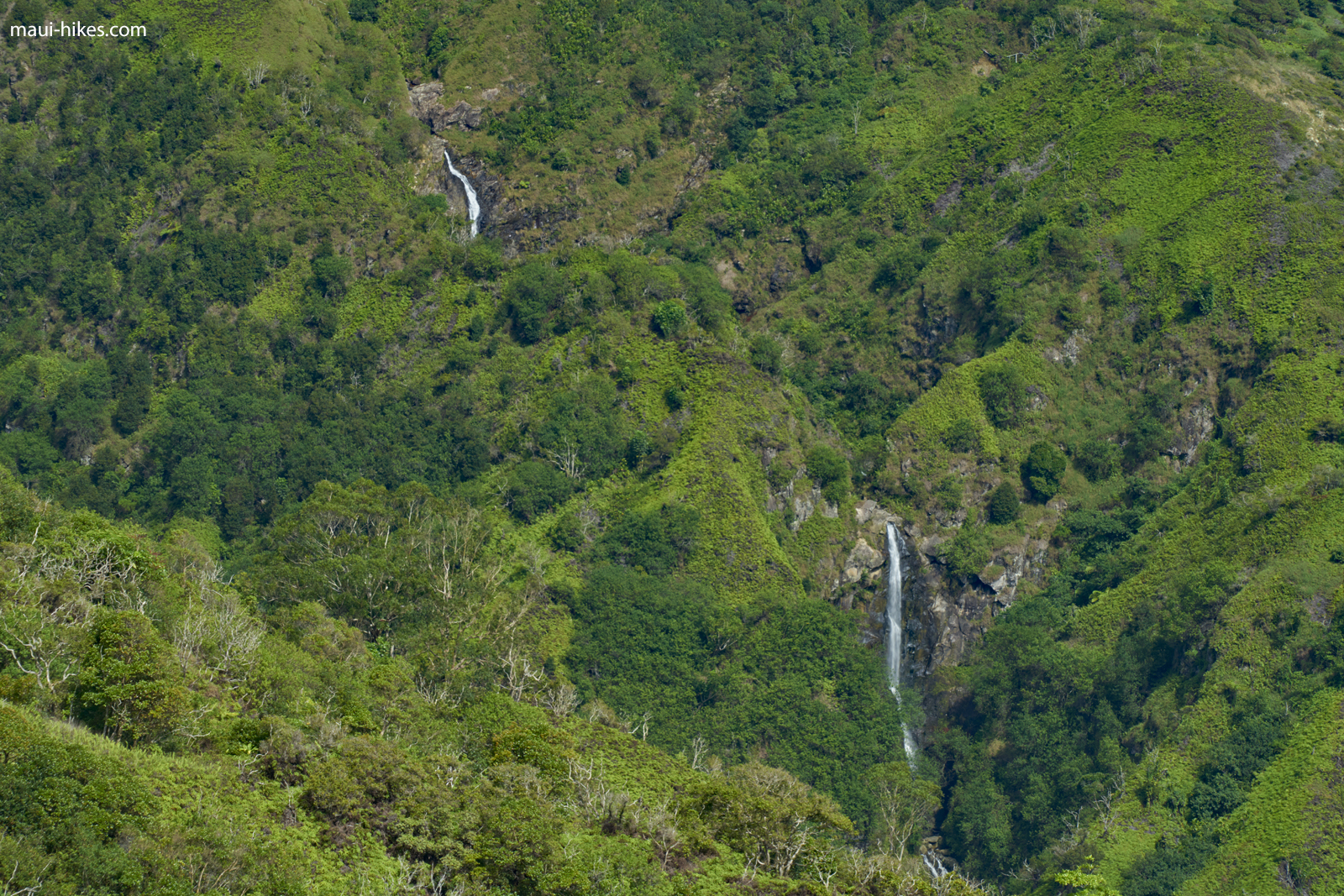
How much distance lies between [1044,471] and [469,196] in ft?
153

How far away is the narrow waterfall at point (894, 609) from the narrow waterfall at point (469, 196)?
38.2m

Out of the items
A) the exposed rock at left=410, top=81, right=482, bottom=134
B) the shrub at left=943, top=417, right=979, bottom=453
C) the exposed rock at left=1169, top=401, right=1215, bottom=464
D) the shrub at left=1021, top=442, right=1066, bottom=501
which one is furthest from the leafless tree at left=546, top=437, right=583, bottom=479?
the exposed rock at left=1169, top=401, right=1215, bottom=464

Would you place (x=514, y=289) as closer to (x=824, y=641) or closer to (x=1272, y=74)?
(x=824, y=641)

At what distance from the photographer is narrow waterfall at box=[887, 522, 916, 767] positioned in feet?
348

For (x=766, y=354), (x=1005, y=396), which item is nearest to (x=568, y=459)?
(x=766, y=354)

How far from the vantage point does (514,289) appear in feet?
378

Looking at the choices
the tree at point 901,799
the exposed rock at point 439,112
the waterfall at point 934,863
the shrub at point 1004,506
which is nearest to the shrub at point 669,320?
the shrub at point 1004,506

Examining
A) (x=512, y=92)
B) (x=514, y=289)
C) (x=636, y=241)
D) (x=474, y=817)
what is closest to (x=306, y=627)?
(x=474, y=817)

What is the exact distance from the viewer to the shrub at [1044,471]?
4213 inches

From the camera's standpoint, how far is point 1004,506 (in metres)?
106

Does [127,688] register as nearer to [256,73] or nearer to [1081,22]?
[256,73]

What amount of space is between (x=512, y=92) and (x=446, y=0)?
12.2 metres

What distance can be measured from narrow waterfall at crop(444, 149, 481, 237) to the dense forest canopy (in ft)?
1.82

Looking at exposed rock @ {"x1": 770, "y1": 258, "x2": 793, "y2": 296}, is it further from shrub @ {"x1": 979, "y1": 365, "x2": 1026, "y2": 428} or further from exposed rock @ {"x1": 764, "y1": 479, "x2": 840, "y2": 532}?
exposed rock @ {"x1": 764, "y1": 479, "x2": 840, "y2": 532}
